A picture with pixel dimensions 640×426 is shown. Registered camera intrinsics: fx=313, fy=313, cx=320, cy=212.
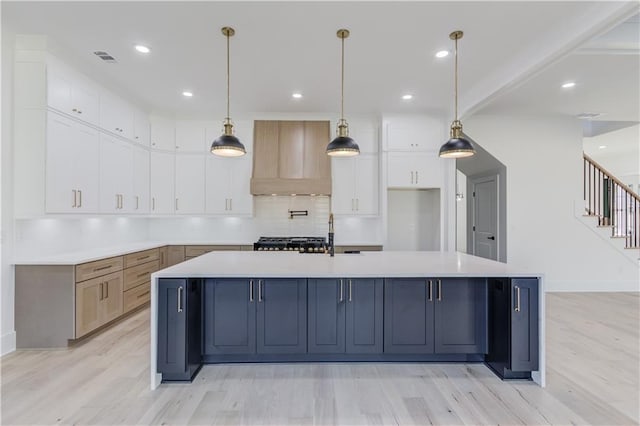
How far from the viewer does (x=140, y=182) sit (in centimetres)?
482

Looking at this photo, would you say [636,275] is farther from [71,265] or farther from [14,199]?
[14,199]

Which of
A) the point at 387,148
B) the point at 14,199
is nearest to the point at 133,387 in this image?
the point at 14,199

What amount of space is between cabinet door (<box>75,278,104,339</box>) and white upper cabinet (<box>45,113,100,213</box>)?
2.78 feet

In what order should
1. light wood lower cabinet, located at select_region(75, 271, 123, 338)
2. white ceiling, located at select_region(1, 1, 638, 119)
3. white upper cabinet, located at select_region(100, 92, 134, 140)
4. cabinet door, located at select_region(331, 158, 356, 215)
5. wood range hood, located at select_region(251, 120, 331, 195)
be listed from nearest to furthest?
white ceiling, located at select_region(1, 1, 638, 119) < light wood lower cabinet, located at select_region(75, 271, 123, 338) < white upper cabinet, located at select_region(100, 92, 134, 140) < wood range hood, located at select_region(251, 120, 331, 195) < cabinet door, located at select_region(331, 158, 356, 215)

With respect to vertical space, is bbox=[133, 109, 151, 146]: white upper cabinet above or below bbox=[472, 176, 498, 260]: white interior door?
above

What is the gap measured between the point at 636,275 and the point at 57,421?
8022mm

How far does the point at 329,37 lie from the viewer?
9.78ft

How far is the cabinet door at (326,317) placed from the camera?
2732 millimetres

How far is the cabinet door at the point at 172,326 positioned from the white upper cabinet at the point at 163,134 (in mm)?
3451

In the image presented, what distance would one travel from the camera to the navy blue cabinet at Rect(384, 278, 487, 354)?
273 cm

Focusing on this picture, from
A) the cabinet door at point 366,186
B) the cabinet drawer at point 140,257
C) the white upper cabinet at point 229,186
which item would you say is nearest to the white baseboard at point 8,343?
the cabinet drawer at point 140,257

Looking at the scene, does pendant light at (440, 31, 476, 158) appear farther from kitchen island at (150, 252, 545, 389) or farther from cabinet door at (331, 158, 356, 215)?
cabinet door at (331, 158, 356, 215)

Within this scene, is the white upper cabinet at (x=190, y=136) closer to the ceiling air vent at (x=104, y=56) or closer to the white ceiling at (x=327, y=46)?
the white ceiling at (x=327, y=46)

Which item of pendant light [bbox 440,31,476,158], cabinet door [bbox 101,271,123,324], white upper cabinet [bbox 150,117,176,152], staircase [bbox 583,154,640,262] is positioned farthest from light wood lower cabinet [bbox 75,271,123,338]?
staircase [bbox 583,154,640,262]
